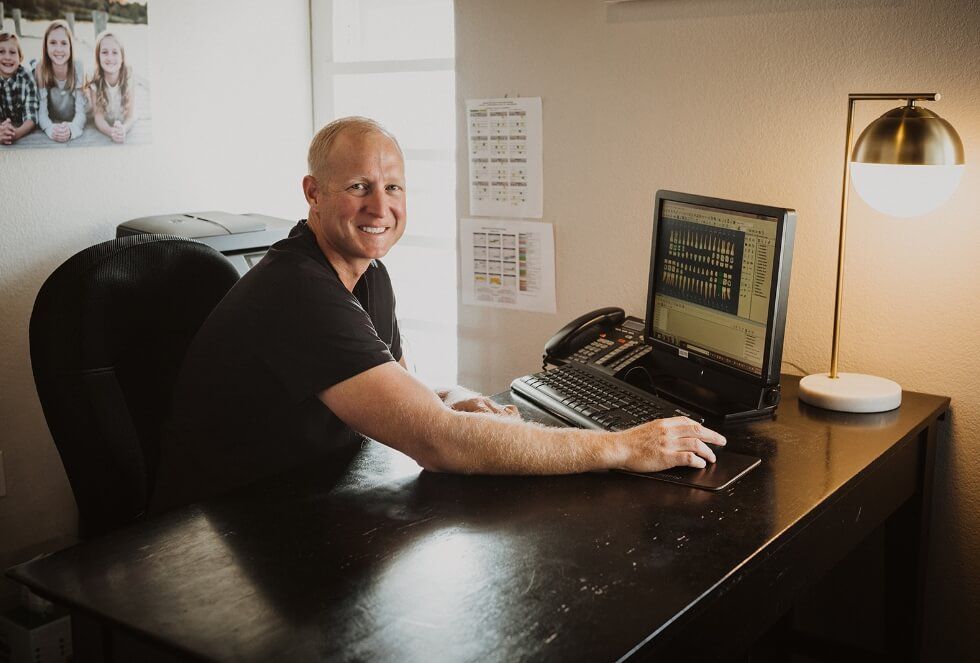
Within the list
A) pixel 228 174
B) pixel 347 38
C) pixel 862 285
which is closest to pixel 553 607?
pixel 862 285

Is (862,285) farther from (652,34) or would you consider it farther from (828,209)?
(652,34)

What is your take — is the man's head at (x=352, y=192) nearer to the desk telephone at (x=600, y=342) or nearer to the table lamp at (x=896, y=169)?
the desk telephone at (x=600, y=342)

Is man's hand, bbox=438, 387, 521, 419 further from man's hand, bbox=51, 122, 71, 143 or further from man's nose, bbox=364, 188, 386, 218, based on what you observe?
man's hand, bbox=51, 122, 71, 143

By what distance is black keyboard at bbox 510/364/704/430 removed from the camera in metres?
1.87

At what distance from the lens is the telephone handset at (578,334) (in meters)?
2.38

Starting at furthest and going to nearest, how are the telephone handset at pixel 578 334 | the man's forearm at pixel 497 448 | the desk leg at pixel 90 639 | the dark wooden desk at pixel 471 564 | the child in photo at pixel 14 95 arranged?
the child in photo at pixel 14 95, the telephone handset at pixel 578 334, the man's forearm at pixel 497 448, the desk leg at pixel 90 639, the dark wooden desk at pixel 471 564

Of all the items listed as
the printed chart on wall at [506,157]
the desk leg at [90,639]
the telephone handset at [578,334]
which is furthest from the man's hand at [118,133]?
the desk leg at [90,639]

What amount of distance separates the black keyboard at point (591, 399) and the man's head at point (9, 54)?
1.55m

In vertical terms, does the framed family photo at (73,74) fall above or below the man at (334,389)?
above

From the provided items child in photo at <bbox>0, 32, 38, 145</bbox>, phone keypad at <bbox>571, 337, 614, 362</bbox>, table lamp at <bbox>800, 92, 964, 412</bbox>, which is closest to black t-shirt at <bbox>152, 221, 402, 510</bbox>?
phone keypad at <bbox>571, 337, 614, 362</bbox>

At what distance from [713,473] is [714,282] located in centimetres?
50

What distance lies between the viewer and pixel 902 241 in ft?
7.18

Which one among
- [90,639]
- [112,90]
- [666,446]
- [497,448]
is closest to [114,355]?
[90,639]

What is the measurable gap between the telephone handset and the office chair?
2.81 feet
